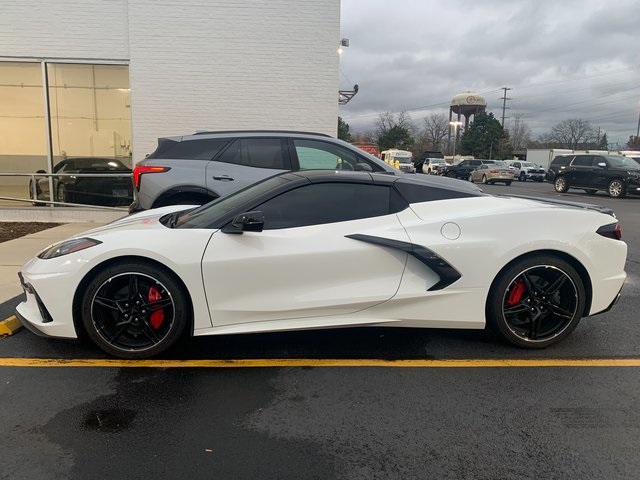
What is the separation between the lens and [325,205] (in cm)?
389

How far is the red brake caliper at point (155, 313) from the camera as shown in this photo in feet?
12.0

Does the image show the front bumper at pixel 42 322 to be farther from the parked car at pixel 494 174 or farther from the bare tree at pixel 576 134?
the bare tree at pixel 576 134

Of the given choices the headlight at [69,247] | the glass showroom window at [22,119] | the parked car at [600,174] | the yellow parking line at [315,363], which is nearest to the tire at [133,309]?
the yellow parking line at [315,363]

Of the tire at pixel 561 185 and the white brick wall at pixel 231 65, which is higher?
the white brick wall at pixel 231 65

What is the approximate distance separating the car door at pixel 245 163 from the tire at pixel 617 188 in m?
18.5

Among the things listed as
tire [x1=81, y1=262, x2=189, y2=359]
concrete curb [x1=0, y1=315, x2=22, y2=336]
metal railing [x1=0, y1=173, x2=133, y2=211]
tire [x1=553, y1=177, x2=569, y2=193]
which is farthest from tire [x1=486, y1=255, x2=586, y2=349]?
tire [x1=553, y1=177, x2=569, y2=193]

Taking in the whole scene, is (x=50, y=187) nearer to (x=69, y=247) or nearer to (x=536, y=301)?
(x=69, y=247)

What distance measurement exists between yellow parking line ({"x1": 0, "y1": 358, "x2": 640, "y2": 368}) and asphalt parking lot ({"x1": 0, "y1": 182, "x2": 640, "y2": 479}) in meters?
0.01

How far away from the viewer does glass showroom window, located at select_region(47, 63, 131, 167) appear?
11656 millimetres

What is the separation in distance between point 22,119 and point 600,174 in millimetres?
20989

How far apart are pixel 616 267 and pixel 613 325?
2.93 feet

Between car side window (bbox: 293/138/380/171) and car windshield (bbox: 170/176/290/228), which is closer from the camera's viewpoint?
car windshield (bbox: 170/176/290/228)

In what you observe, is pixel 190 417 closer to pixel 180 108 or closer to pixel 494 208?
pixel 494 208

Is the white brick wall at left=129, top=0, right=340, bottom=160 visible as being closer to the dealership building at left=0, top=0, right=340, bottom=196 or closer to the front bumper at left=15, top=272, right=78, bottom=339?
the dealership building at left=0, top=0, right=340, bottom=196
